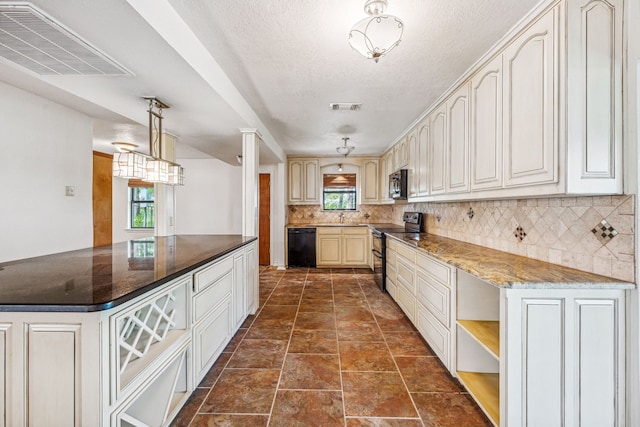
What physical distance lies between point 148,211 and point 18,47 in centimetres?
552

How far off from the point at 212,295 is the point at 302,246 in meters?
3.65

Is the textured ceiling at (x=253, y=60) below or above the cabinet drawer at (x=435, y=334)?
above

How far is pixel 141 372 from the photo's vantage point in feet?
4.19

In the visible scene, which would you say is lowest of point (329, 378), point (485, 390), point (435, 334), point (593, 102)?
point (329, 378)

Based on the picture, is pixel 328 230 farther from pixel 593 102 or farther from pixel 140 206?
pixel 593 102

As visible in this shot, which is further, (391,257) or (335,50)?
(391,257)

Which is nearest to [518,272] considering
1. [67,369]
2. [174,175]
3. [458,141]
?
[458,141]

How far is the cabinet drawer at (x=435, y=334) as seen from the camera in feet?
6.72

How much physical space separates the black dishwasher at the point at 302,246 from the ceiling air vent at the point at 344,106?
9.66 ft

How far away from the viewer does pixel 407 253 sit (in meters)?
2.98

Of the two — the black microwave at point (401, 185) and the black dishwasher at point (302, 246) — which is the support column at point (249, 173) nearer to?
the black microwave at point (401, 185)

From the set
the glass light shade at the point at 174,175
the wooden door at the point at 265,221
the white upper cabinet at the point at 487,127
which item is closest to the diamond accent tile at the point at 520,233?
the white upper cabinet at the point at 487,127

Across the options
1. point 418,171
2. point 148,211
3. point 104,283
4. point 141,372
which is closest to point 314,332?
point 141,372

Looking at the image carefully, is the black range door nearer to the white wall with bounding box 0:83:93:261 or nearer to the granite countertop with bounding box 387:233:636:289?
the granite countertop with bounding box 387:233:636:289
